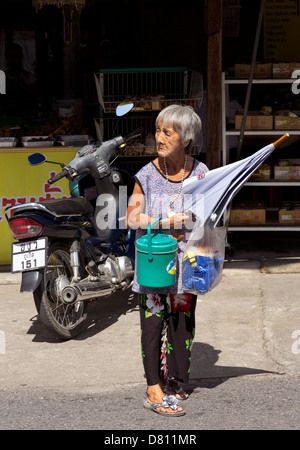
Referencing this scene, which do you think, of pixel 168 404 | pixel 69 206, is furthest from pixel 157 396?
pixel 69 206

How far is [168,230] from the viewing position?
4793 millimetres

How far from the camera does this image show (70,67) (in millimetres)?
10523

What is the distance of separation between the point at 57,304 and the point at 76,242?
48 centimetres

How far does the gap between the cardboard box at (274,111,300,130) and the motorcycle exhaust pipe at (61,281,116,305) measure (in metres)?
2.86

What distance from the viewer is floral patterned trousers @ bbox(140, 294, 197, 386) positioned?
475cm

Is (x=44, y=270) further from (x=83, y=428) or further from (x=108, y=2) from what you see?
(x=108, y=2)

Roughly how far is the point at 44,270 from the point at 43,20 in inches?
301

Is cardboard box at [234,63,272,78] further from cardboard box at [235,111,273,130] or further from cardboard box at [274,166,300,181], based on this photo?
cardboard box at [274,166,300,181]

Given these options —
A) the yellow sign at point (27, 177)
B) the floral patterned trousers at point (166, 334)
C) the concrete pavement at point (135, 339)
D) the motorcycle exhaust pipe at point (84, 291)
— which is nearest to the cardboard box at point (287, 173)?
the concrete pavement at point (135, 339)

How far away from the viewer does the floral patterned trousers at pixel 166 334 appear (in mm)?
4750

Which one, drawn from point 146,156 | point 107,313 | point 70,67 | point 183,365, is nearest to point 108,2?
point 70,67

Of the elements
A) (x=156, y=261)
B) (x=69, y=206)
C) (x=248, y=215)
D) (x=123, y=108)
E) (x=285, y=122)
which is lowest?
(x=248, y=215)

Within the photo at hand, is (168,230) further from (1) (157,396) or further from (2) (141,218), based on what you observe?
(1) (157,396)

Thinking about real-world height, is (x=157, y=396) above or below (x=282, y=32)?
below
